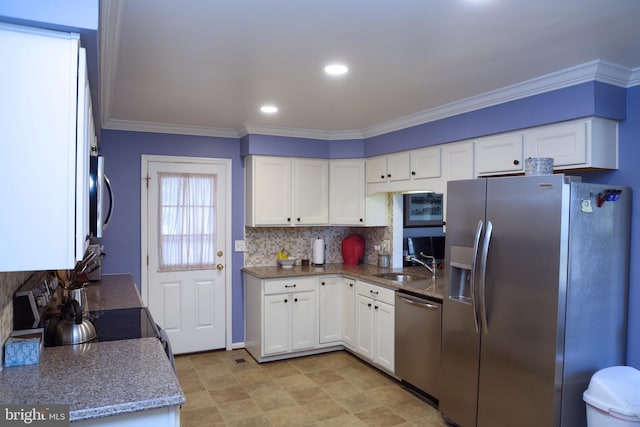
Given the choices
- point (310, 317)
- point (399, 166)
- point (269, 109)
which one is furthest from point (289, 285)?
point (269, 109)

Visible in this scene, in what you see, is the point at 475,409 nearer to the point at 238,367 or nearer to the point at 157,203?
the point at 238,367

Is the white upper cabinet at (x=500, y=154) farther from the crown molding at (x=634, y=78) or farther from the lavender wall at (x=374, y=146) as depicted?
the crown molding at (x=634, y=78)

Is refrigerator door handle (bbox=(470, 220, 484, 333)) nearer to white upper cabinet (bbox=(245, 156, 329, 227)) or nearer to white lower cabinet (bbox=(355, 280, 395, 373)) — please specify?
white lower cabinet (bbox=(355, 280, 395, 373))

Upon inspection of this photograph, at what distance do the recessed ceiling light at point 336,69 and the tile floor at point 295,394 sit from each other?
2.43 meters

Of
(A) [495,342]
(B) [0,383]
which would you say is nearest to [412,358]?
(A) [495,342]

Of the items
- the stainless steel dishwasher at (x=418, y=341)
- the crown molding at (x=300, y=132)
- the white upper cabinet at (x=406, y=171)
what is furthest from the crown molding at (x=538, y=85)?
the stainless steel dishwasher at (x=418, y=341)

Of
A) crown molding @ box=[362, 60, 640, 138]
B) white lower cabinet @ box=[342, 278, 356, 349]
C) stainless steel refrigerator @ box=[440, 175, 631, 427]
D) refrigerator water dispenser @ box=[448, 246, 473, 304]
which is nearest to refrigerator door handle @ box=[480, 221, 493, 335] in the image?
stainless steel refrigerator @ box=[440, 175, 631, 427]

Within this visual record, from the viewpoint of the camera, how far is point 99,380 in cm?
156

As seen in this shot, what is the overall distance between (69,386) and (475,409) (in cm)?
234

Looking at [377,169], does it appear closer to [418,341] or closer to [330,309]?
[330,309]

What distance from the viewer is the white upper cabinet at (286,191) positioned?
450 cm

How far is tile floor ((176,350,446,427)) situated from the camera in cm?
312

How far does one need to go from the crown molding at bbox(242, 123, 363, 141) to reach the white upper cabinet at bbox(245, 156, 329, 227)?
26 centimetres

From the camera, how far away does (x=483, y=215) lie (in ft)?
8.86
